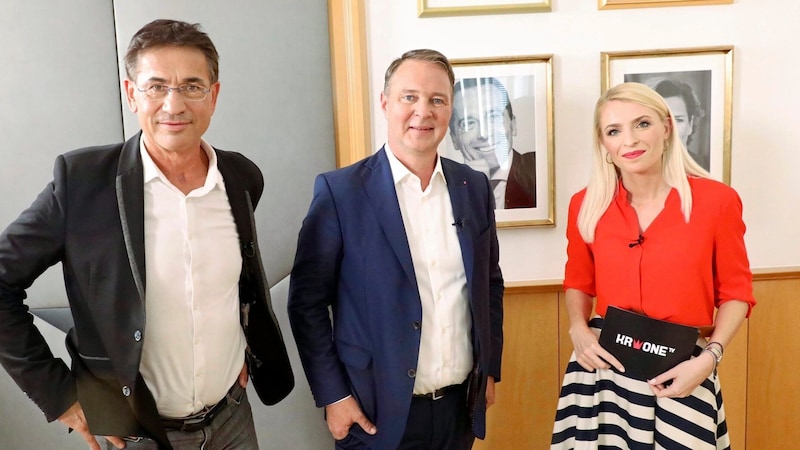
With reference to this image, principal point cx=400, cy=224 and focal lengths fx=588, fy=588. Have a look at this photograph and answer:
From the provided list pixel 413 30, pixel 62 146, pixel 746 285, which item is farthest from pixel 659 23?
pixel 62 146

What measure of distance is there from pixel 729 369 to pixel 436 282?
1485 millimetres

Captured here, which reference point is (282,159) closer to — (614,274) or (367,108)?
(367,108)

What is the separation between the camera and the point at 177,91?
1346mm

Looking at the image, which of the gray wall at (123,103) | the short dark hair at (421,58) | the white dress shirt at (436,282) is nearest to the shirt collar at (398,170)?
the white dress shirt at (436,282)

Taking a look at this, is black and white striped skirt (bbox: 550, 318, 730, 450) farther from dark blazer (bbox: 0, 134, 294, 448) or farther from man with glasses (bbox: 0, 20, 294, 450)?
dark blazer (bbox: 0, 134, 294, 448)

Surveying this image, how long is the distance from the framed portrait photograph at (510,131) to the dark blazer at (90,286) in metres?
1.26

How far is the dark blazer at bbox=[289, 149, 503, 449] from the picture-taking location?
5.14ft

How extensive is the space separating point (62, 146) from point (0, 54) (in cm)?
38

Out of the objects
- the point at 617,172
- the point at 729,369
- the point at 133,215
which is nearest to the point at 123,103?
the point at 133,215

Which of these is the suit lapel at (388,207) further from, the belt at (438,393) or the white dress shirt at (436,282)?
the belt at (438,393)

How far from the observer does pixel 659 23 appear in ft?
7.36

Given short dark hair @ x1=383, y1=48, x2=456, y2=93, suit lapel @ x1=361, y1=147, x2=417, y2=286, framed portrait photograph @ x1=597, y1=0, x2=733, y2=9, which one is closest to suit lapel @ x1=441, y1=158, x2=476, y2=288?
suit lapel @ x1=361, y1=147, x2=417, y2=286

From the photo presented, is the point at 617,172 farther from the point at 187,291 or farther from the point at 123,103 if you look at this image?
the point at 123,103

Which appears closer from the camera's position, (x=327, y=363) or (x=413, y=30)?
(x=327, y=363)
